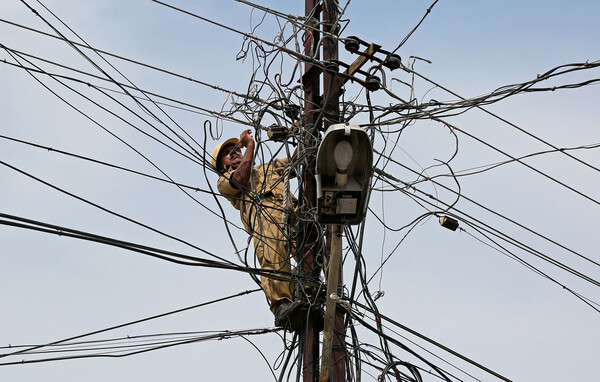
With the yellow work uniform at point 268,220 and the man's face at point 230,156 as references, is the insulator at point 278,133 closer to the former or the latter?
the yellow work uniform at point 268,220

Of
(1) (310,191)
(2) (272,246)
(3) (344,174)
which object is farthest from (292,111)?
(3) (344,174)

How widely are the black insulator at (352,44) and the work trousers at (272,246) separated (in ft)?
4.67

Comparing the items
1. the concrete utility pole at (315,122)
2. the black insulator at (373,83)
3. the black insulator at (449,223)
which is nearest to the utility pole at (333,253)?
the concrete utility pole at (315,122)

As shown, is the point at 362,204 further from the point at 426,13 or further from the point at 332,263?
the point at 426,13

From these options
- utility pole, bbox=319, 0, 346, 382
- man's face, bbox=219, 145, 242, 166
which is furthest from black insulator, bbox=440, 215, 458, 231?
man's face, bbox=219, 145, 242, 166

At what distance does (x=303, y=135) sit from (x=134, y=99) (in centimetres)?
141

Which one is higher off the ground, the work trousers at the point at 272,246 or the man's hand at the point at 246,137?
the man's hand at the point at 246,137

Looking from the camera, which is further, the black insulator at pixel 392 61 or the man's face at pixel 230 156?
the man's face at pixel 230 156

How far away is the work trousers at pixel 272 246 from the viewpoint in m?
6.48

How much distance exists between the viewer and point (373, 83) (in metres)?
6.20

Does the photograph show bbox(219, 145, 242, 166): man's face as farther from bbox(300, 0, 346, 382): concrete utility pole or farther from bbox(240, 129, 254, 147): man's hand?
bbox(300, 0, 346, 382): concrete utility pole

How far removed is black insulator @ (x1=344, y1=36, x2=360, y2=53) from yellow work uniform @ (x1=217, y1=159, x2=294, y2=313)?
1.16m

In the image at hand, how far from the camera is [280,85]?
22.1 feet

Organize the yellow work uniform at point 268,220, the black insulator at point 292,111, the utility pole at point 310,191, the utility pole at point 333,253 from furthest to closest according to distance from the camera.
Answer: the black insulator at point 292,111 < the yellow work uniform at point 268,220 < the utility pole at point 310,191 < the utility pole at point 333,253
